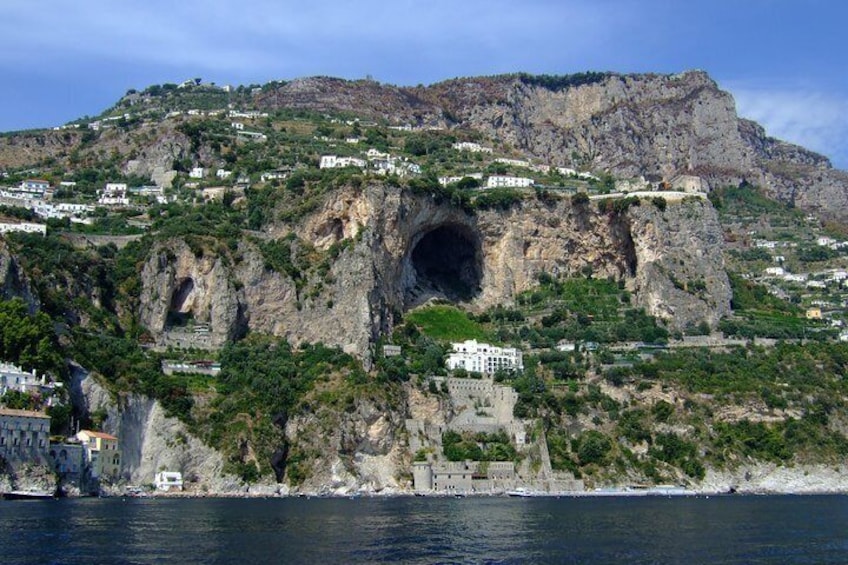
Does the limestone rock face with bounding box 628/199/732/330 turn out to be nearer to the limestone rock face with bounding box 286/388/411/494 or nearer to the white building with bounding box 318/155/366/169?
the white building with bounding box 318/155/366/169

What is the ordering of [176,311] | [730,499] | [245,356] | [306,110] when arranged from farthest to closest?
[306,110] < [176,311] < [245,356] < [730,499]

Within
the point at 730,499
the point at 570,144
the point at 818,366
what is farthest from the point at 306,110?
the point at 730,499

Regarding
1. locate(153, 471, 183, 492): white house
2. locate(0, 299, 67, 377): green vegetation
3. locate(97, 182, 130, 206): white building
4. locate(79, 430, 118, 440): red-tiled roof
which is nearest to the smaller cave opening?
locate(153, 471, 183, 492): white house

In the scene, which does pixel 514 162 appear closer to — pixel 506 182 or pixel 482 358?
pixel 506 182

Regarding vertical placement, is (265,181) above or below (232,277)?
above

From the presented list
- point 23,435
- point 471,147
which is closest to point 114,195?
point 471,147

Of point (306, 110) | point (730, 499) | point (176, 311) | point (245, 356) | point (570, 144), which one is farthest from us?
point (570, 144)

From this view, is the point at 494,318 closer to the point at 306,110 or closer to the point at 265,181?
the point at 265,181
